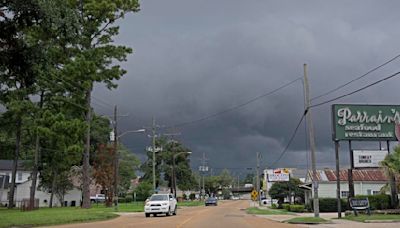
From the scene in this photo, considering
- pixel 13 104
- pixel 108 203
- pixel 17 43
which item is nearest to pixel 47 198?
pixel 108 203

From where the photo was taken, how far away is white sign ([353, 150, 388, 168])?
38.6 m

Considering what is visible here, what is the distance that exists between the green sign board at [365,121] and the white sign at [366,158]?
6.62ft

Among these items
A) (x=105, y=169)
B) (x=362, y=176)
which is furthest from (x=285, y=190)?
(x=105, y=169)

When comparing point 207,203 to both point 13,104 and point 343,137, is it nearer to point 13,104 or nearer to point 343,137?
point 13,104

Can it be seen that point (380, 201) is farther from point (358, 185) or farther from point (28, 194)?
point (28, 194)

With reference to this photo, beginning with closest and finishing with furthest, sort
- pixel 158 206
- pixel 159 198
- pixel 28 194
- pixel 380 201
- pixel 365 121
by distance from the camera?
1. pixel 365 121
2. pixel 158 206
3. pixel 159 198
4. pixel 380 201
5. pixel 28 194

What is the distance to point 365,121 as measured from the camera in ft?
121

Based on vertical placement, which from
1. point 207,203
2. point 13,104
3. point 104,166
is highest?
point 13,104

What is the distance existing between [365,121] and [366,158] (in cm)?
346

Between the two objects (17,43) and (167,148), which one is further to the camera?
(167,148)

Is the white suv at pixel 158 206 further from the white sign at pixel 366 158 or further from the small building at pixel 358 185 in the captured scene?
the small building at pixel 358 185

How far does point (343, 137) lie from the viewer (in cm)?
3634

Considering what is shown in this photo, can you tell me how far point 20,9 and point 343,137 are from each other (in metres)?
25.9

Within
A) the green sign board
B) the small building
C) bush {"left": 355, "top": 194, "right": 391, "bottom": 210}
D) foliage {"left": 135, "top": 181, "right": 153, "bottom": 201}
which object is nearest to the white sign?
the green sign board
